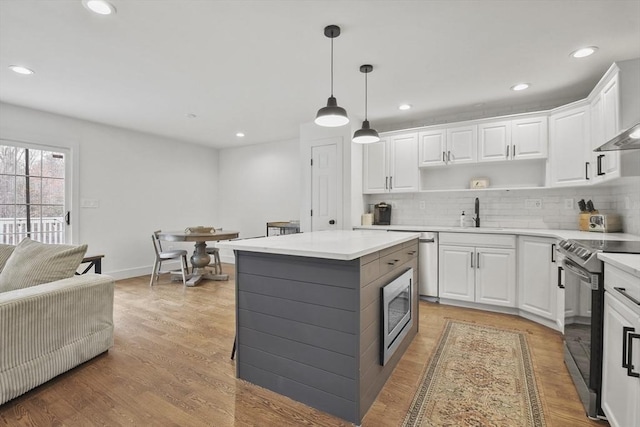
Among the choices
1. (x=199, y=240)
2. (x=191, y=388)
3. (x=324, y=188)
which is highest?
(x=324, y=188)

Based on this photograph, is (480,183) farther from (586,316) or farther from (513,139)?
(586,316)

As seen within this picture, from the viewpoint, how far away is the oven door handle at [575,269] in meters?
1.75

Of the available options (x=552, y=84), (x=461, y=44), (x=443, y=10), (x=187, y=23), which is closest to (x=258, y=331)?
(x=187, y=23)

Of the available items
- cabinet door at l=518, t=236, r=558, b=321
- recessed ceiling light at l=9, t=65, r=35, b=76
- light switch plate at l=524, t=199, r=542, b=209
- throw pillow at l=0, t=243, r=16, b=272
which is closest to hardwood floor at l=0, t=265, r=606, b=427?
cabinet door at l=518, t=236, r=558, b=321

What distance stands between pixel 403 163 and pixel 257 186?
10.3ft

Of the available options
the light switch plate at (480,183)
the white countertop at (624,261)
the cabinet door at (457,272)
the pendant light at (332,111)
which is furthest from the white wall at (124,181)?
the white countertop at (624,261)

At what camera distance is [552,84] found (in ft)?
10.4

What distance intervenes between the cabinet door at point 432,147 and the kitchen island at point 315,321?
2.41 metres

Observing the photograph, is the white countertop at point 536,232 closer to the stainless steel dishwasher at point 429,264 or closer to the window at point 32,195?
the stainless steel dishwasher at point 429,264

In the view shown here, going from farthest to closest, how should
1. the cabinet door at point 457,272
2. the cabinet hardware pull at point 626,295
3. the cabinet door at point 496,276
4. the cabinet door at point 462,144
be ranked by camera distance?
the cabinet door at point 462,144 < the cabinet door at point 457,272 < the cabinet door at point 496,276 < the cabinet hardware pull at point 626,295

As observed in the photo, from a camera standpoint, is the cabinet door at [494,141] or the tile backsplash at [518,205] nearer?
the tile backsplash at [518,205]

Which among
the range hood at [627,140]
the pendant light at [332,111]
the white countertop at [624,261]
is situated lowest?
the white countertop at [624,261]

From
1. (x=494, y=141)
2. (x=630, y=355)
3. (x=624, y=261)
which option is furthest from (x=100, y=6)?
(x=494, y=141)

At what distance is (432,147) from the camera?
13.4ft
